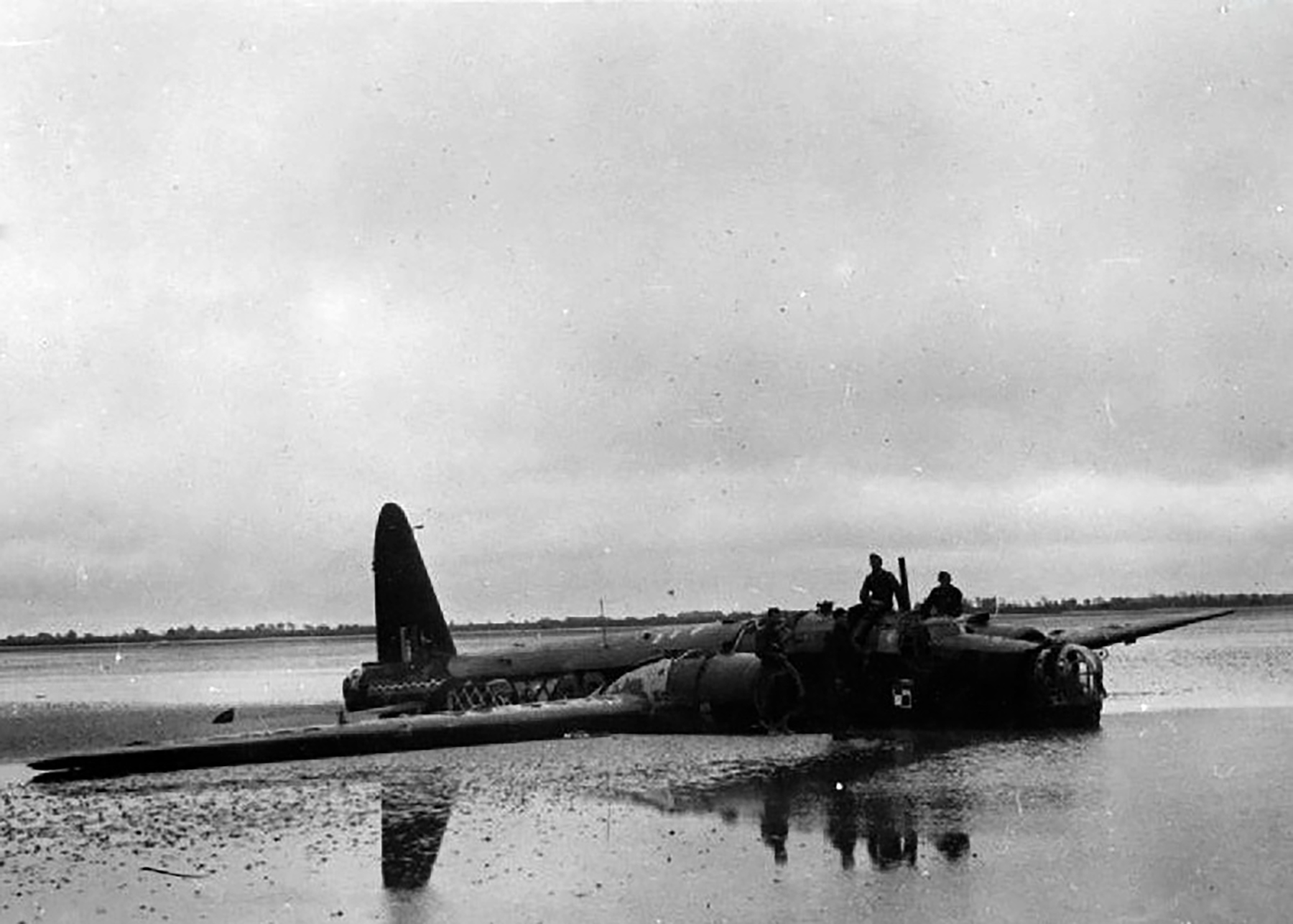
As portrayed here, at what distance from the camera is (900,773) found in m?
14.4

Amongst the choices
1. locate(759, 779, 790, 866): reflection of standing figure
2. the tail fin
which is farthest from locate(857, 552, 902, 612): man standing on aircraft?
the tail fin

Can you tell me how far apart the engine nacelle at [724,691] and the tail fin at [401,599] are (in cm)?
1025

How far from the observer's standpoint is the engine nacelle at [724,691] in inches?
757

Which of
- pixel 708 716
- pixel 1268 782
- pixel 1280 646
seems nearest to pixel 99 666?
pixel 1280 646

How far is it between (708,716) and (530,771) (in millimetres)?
3983

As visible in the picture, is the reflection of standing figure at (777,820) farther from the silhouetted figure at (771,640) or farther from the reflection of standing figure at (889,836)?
the silhouetted figure at (771,640)

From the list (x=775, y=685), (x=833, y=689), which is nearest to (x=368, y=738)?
(x=775, y=685)

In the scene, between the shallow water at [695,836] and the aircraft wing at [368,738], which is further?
the aircraft wing at [368,738]

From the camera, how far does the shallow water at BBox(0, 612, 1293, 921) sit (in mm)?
8297

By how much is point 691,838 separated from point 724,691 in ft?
28.6

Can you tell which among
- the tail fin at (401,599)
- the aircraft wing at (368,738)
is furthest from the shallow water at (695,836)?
the tail fin at (401,599)

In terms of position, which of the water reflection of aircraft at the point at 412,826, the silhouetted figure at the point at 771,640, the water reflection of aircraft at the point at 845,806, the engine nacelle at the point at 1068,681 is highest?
the silhouetted figure at the point at 771,640

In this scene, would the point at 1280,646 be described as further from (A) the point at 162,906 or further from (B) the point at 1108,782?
(A) the point at 162,906

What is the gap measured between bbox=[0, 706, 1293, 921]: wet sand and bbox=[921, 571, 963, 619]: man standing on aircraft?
3.85m
